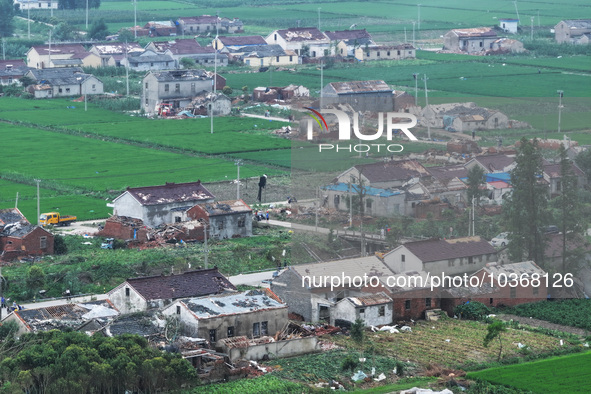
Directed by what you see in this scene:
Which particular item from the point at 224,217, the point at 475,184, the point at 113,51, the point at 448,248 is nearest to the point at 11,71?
the point at 113,51

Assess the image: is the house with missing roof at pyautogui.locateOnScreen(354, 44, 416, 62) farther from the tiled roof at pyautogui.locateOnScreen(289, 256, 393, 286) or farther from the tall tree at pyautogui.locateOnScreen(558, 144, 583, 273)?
the tiled roof at pyautogui.locateOnScreen(289, 256, 393, 286)

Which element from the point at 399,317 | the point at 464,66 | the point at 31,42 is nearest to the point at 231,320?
the point at 399,317

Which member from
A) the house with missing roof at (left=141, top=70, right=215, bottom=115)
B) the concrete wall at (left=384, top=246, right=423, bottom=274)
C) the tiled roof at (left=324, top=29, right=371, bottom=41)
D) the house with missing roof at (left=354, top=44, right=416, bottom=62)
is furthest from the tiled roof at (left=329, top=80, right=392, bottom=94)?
the concrete wall at (left=384, top=246, right=423, bottom=274)

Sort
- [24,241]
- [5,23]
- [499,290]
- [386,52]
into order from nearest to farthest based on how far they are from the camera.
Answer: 1. [499,290]
2. [24,241]
3. [386,52]
4. [5,23]

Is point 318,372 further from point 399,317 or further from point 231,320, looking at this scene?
point 399,317

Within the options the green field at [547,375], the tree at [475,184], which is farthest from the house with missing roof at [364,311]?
the tree at [475,184]

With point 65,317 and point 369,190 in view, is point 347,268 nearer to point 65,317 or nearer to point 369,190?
point 369,190

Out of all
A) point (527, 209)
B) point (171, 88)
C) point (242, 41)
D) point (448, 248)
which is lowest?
point (448, 248)
